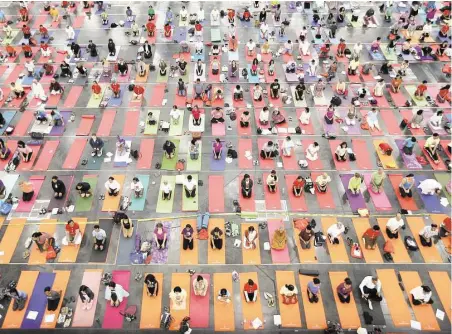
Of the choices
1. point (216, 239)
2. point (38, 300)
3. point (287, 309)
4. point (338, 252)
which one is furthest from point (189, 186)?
point (38, 300)

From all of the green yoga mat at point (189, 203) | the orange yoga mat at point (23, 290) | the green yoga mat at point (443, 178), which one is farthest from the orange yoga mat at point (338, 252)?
the orange yoga mat at point (23, 290)

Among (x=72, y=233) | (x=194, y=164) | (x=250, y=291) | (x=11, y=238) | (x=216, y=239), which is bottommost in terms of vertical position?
(x=250, y=291)

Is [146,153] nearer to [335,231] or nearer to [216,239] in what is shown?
[216,239]

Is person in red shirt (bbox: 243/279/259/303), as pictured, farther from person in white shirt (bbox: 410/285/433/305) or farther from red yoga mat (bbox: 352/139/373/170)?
red yoga mat (bbox: 352/139/373/170)

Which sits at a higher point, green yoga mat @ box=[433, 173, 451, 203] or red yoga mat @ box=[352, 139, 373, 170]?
red yoga mat @ box=[352, 139, 373, 170]

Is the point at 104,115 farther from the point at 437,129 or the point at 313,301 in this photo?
the point at 437,129

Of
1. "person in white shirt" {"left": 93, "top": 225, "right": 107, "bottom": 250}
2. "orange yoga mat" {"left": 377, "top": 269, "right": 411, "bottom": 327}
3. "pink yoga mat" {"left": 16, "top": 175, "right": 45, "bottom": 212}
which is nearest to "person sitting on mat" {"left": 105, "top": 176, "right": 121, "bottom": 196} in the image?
"person in white shirt" {"left": 93, "top": 225, "right": 107, "bottom": 250}

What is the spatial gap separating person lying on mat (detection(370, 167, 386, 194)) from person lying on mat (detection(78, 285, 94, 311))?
1284 cm

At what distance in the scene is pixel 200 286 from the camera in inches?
535

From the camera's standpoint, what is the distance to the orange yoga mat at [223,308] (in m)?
13.2

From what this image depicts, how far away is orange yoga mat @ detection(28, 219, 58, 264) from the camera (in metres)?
14.8

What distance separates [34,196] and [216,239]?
28.8 feet

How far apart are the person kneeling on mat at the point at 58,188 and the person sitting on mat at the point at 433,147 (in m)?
17.7

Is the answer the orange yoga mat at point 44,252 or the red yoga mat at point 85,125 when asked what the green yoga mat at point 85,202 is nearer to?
the orange yoga mat at point 44,252
